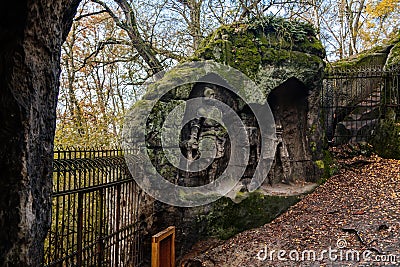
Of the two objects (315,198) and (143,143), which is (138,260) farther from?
(315,198)

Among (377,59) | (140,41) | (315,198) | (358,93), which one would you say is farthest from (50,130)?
(377,59)

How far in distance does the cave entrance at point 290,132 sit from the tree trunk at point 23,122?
589 cm

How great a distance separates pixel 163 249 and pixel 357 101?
7.09m

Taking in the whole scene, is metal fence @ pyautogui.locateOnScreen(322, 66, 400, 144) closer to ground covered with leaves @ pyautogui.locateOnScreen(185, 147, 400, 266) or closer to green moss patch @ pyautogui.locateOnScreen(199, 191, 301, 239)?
ground covered with leaves @ pyautogui.locateOnScreen(185, 147, 400, 266)

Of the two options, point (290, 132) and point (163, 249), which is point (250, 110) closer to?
point (290, 132)

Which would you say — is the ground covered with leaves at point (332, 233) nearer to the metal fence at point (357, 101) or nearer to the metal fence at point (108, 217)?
the metal fence at point (108, 217)

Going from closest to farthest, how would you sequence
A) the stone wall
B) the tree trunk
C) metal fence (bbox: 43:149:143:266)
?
the tree trunk, metal fence (bbox: 43:149:143:266), the stone wall

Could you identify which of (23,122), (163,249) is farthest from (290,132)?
(23,122)

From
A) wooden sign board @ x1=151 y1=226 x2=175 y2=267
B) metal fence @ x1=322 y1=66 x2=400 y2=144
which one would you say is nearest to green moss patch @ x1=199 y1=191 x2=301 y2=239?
wooden sign board @ x1=151 y1=226 x2=175 y2=267

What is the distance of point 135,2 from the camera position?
8.88 metres

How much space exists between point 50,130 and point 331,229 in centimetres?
469

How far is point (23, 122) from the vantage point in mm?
1618

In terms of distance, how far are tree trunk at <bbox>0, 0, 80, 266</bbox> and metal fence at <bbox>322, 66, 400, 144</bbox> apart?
7562 millimetres

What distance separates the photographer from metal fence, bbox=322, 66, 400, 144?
822cm
